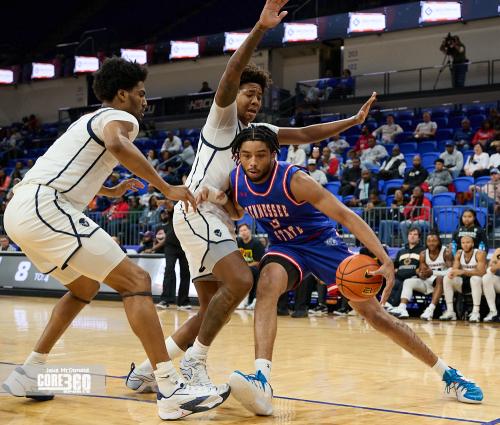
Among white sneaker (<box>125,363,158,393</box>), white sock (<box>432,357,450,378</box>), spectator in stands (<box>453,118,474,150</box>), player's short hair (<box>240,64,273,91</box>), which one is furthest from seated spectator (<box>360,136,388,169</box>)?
white sneaker (<box>125,363,158,393</box>)

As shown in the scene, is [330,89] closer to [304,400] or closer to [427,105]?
[427,105]

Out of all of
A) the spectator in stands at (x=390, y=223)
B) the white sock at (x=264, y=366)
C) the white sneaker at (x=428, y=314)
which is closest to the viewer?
the white sock at (x=264, y=366)

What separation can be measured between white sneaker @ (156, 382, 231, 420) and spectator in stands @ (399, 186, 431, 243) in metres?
9.43

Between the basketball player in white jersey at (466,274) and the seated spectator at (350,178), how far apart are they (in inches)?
179

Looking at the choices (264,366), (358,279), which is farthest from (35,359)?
(358,279)

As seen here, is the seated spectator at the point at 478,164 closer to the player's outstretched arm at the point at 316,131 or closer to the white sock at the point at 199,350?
the player's outstretched arm at the point at 316,131

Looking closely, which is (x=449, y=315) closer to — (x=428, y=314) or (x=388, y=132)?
(x=428, y=314)

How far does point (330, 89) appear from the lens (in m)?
22.5

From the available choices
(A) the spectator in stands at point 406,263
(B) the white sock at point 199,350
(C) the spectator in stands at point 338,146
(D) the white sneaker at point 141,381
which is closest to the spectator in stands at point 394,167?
(C) the spectator in stands at point 338,146

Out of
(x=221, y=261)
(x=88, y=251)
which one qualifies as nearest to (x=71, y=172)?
(x=88, y=251)

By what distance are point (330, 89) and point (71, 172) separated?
62.0 ft

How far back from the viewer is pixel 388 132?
18.9 meters

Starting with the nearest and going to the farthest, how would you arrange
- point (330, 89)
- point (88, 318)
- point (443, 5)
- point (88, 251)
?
point (88, 251)
point (88, 318)
point (443, 5)
point (330, 89)

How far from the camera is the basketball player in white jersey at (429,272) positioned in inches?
451
